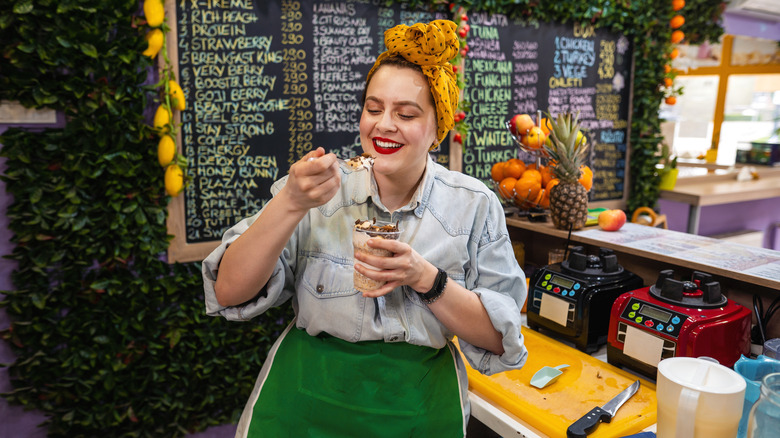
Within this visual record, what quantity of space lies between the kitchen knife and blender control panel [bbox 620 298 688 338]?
0.20m

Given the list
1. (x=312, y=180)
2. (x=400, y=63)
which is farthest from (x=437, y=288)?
(x=400, y=63)

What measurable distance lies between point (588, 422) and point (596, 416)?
39 mm

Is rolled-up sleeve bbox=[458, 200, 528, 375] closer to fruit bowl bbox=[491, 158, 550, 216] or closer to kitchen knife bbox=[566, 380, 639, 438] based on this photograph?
kitchen knife bbox=[566, 380, 639, 438]

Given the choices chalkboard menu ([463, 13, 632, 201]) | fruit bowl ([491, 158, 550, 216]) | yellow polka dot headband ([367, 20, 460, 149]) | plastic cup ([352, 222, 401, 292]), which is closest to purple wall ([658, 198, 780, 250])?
chalkboard menu ([463, 13, 632, 201])

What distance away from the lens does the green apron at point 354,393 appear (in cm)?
119

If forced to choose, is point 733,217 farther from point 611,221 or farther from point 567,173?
point 567,173

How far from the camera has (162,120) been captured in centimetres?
231

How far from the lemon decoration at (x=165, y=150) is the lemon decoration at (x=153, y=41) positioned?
365 mm

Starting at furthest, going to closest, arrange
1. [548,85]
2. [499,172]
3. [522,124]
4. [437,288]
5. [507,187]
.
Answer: [548,85] → [499,172] → [507,187] → [522,124] → [437,288]

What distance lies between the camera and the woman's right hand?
100 centimetres

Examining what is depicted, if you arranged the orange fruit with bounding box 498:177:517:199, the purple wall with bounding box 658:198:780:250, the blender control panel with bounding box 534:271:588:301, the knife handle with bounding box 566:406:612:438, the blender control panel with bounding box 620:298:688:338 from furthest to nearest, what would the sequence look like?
1. the purple wall with bounding box 658:198:780:250
2. the orange fruit with bounding box 498:177:517:199
3. the blender control panel with bounding box 534:271:588:301
4. the blender control panel with bounding box 620:298:688:338
5. the knife handle with bounding box 566:406:612:438

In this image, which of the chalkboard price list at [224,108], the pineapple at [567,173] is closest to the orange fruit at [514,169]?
the pineapple at [567,173]

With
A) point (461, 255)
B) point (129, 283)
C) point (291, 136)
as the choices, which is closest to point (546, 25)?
point (291, 136)

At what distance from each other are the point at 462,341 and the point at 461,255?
22cm
